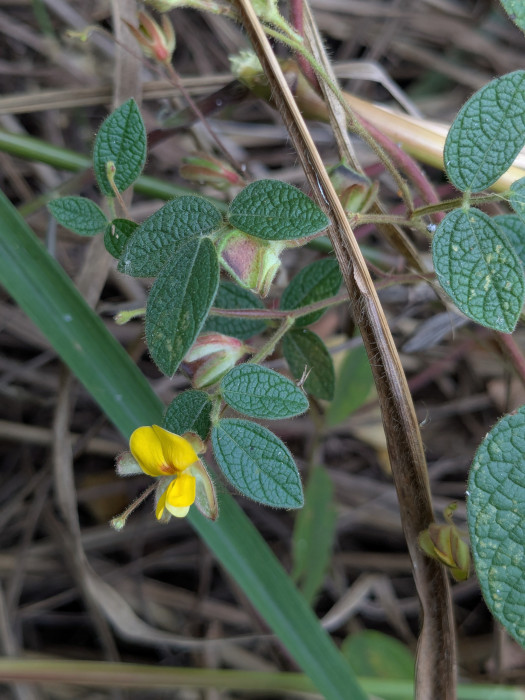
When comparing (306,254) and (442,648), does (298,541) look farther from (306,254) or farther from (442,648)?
(306,254)

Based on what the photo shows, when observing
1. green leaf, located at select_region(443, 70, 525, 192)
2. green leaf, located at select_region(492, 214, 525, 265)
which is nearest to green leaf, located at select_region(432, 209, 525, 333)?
green leaf, located at select_region(443, 70, 525, 192)

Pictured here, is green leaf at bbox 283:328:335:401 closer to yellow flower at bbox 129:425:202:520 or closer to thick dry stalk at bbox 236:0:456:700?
thick dry stalk at bbox 236:0:456:700

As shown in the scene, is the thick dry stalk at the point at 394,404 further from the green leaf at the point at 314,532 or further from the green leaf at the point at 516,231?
the green leaf at the point at 314,532

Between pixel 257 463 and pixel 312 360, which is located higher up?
pixel 312 360

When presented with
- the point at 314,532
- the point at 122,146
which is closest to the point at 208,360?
the point at 122,146

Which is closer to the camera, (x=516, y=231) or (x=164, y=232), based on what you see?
(x=164, y=232)

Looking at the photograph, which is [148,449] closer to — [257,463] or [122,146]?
[257,463]

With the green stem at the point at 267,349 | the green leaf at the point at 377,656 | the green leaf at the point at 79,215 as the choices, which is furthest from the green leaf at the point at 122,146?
the green leaf at the point at 377,656
